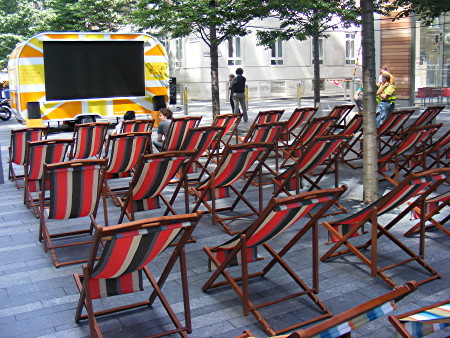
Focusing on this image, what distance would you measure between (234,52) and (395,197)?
104 feet

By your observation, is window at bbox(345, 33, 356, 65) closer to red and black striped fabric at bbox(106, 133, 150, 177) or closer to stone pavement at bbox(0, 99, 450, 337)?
red and black striped fabric at bbox(106, 133, 150, 177)

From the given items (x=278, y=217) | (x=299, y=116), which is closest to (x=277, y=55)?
(x=299, y=116)

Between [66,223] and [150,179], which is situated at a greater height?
[150,179]

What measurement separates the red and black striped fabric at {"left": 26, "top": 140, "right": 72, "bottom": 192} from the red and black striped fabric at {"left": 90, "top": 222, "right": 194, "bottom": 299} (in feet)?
12.0

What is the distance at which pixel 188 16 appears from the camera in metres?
14.3

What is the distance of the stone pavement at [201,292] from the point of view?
4.12 m

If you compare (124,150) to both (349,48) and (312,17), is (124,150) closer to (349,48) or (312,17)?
(312,17)

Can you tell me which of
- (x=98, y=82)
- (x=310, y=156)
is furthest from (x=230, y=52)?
(x=310, y=156)

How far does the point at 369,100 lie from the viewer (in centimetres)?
707

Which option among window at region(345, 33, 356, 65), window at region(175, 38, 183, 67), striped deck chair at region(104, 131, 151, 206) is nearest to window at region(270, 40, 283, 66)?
window at region(345, 33, 356, 65)

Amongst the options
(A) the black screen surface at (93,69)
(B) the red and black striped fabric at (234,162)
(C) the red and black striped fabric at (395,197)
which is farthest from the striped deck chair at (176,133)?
(A) the black screen surface at (93,69)

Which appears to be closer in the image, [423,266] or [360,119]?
[423,266]

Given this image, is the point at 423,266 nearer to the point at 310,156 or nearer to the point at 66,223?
the point at 310,156

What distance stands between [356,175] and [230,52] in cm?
2677
